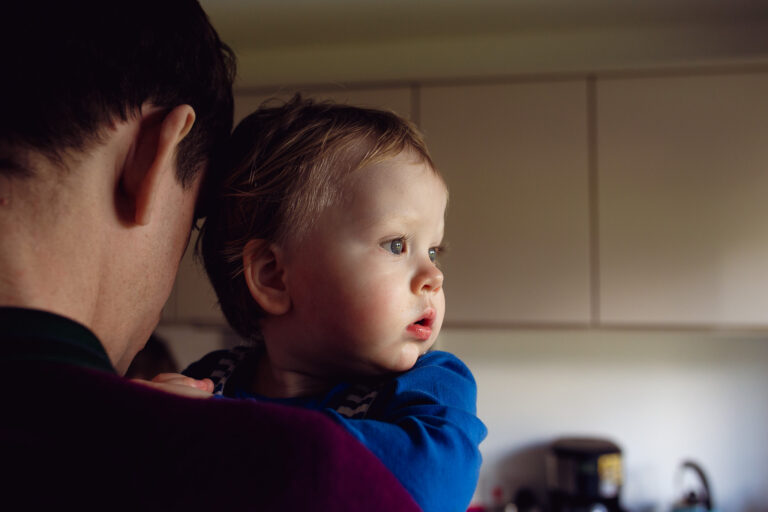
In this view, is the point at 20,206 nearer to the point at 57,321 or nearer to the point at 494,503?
the point at 57,321

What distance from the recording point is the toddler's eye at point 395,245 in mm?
731

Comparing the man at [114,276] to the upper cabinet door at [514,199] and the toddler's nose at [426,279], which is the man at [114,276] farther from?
the upper cabinet door at [514,199]

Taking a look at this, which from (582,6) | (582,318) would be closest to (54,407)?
(582,318)

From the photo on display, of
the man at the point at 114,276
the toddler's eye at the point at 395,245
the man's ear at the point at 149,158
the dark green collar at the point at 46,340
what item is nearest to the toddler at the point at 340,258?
the toddler's eye at the point at 395,245

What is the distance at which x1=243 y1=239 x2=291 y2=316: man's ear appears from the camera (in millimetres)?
767

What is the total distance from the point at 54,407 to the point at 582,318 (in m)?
2.39

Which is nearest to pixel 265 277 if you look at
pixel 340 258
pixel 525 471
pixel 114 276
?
pixel 340 258

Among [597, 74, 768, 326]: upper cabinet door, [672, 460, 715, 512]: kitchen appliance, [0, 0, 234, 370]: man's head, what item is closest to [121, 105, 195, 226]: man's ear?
[0, 0, 234, 370]: man's head

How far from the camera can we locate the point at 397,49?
2.94 m

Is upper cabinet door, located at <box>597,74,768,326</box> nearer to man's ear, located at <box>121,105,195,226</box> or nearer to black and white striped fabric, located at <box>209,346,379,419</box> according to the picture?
black and white striped fabric, located at <box>209,346,379,419</box>

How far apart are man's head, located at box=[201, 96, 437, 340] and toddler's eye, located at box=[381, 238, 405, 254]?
77mm

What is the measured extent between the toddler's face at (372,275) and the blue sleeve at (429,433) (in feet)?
0.16

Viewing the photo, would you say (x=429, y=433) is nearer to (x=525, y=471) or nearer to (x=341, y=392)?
(x=341, y=392)

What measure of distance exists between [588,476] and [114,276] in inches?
101
